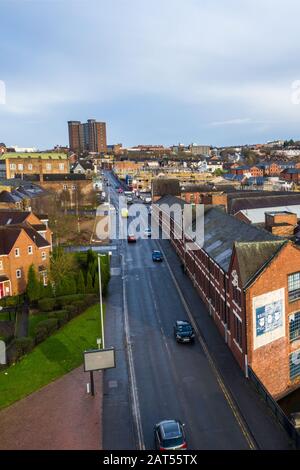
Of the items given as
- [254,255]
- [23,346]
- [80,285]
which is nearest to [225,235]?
[254,255]

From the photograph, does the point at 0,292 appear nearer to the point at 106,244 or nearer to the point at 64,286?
the point at 64,286

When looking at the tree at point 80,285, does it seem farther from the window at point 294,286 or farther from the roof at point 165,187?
the roof at point 165,187

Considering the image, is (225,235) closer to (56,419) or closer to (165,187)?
(56,419)

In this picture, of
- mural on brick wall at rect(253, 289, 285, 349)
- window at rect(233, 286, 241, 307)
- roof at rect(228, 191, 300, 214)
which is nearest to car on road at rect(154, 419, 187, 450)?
mural on brick wall at rect(253, 289, 285, 349)

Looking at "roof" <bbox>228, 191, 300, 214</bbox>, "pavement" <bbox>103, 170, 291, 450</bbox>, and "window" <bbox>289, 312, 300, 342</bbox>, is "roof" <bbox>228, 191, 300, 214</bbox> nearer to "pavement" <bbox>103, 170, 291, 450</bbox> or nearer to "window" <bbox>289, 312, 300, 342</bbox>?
"pavement" <bbox>103, 170, 291, 450</bbox>

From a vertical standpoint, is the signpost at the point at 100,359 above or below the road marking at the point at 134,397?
above

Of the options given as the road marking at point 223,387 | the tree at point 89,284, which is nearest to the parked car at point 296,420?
the road marking at point 223,387
